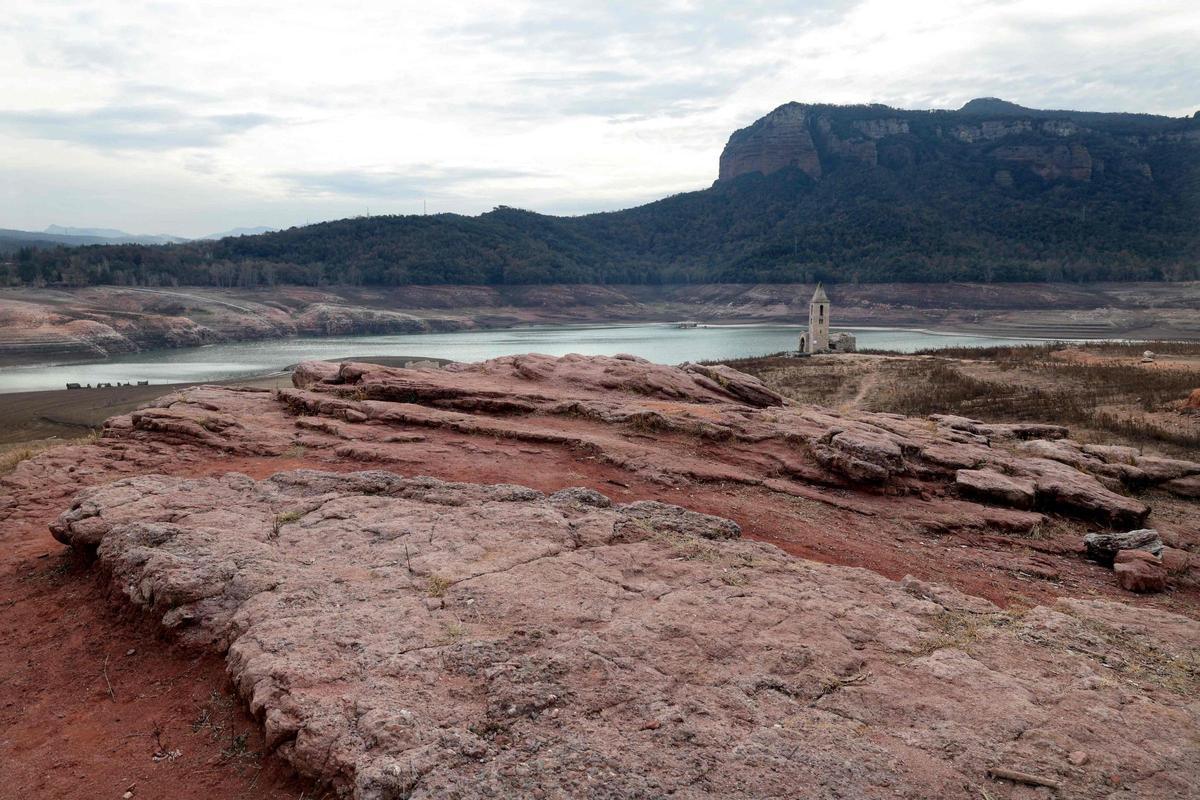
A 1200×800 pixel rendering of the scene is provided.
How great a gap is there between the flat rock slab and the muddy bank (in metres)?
64.7

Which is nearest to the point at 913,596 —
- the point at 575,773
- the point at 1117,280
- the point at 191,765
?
the point at 575,773

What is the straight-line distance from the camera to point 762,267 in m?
128

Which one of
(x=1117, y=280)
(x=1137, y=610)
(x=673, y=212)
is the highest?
(x=673, y=212)

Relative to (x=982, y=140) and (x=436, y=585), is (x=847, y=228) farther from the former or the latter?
(x=436, y=585)

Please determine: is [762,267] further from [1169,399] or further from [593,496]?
[593,496]

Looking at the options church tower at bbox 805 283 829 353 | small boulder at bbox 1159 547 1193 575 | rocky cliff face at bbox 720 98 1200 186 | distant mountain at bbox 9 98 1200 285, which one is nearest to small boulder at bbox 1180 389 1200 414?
small boulder at bbox 1159 547 1193 575

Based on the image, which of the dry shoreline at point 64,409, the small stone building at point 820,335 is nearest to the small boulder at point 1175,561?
the dry shoreline at point 64,409

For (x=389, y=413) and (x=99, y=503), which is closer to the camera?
(x=99, y=503)

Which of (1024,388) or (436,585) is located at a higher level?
(436,585)

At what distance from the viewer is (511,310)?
11525 centimetres

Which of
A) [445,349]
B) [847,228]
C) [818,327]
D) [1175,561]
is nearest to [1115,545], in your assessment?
[1175,561]

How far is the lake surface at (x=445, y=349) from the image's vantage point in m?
47.8

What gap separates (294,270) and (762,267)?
282 feet

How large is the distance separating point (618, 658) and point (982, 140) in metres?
216
